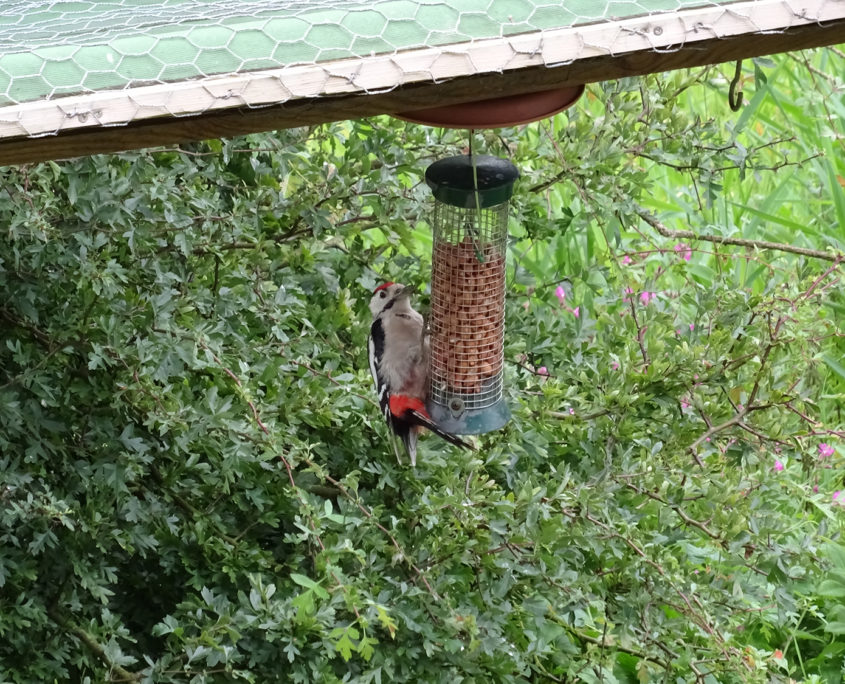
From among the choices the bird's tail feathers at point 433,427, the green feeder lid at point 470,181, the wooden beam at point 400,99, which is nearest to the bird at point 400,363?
the bird's tail feathers at point 433,427

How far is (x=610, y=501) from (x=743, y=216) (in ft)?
7.79

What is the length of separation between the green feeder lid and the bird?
0.52 metres

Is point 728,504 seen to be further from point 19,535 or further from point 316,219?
point 19,535

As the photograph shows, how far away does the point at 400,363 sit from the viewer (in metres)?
2.66

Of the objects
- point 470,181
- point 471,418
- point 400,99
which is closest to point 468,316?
point 471,418

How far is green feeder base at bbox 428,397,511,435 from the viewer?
2412 mm

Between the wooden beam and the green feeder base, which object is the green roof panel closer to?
the wooden beam

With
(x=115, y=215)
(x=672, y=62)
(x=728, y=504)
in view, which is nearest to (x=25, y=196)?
(x=115, y=215)

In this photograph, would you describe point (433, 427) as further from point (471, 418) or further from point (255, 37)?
point (255, 37)

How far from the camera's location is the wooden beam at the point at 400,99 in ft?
4.04

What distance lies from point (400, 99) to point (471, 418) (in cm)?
122

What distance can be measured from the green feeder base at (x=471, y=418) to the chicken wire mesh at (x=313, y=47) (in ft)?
3.95

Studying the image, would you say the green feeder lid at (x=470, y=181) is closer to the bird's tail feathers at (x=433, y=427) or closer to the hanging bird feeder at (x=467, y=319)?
the hanging bird feeder at (x=467, y=319)

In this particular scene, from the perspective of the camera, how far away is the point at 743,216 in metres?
4.80
